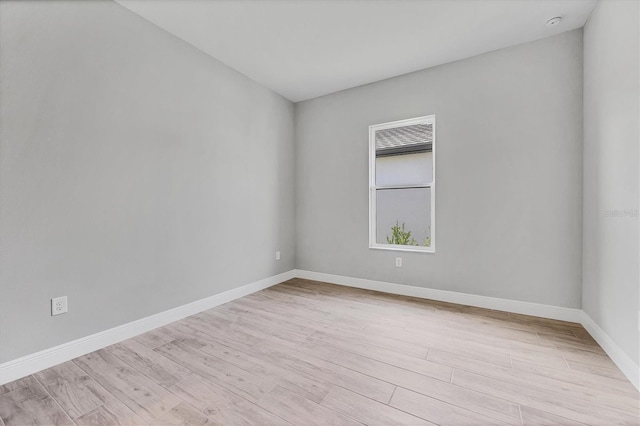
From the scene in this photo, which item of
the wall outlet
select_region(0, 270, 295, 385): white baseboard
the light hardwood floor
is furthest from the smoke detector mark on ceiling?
the wall outlet

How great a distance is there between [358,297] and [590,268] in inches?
84.5


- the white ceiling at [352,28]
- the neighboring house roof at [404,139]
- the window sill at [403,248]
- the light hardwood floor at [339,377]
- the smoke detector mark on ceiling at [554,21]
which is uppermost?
the white ceiling at [352,28]

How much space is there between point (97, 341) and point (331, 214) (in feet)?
9.19

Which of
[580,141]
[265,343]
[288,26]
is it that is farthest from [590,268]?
[288,26]

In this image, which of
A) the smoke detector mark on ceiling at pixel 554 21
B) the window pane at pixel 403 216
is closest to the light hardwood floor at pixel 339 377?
the window pane at pixel 403 216

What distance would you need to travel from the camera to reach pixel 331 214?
390 cm

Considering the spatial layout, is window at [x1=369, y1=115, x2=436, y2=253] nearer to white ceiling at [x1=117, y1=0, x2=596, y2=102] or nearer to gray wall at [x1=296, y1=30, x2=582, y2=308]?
gray wall at [x1=296, y1=30, x2=582, y2=308]

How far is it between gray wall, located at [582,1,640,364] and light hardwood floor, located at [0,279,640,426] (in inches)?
14.7

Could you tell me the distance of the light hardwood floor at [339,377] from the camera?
1.38 metres

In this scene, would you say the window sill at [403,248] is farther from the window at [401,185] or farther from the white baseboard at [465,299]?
the white baseboard at [465,299]

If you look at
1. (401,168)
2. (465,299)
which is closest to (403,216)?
(401,168)

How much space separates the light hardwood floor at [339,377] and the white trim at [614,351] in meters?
0.05

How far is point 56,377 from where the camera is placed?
67.1 inches

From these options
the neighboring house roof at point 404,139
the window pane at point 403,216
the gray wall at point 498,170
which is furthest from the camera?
the window pane at point 403,216
